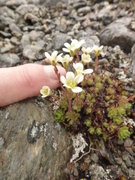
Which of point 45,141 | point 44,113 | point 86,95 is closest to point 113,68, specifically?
point 86,95

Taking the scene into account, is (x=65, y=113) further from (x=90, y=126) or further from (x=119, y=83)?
(x=119, y=83)

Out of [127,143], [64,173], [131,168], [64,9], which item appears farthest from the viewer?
[64,9]

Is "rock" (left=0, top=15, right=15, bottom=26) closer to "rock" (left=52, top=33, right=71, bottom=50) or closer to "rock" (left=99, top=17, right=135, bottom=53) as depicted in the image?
"rock" (left=52, top=33, right=71, bottom=50)

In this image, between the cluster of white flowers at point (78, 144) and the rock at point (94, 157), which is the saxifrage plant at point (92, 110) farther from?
the rock at point (94, 157)

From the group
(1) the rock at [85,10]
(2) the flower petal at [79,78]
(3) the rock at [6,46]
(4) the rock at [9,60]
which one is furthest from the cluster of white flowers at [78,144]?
(1) the rock at [85,10]

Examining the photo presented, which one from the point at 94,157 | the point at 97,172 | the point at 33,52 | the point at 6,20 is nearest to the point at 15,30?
the point at 6,20
